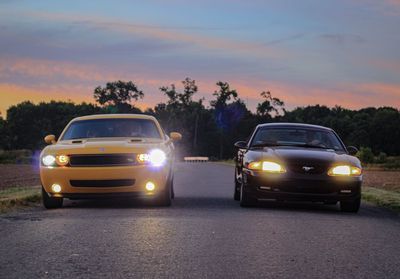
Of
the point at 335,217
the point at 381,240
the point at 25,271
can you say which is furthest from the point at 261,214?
the point at 25,271

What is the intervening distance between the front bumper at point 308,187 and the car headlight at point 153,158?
5.36 feet

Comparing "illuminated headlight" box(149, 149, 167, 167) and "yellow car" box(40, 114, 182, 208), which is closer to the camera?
"yellow car" box(40, 114, 182, 208)

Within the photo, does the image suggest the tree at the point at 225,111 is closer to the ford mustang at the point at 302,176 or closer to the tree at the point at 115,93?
the tree at the point at 115,93

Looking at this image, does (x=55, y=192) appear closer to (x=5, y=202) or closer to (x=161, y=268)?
(x=5, y=202)

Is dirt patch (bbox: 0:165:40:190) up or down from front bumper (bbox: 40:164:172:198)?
down

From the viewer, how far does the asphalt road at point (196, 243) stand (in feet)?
18.6

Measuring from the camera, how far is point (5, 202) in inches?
461

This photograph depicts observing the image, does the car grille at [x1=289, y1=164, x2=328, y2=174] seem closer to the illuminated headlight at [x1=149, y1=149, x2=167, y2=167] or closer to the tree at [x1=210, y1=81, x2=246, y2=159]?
the illuminated headlight at [x1=149, y1=149, x2=167, y2=167]

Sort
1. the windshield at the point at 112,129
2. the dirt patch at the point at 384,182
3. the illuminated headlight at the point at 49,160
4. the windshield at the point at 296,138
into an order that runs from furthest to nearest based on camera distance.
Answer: the dirt patch at the point at 384,182 < the windshield at the point at 112,129 < the windshield at the point at 296,138 < the illuminated headlight at the point at 49,160

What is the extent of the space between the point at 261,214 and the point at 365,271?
4.33 metres

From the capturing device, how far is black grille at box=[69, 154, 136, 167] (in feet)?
34.6

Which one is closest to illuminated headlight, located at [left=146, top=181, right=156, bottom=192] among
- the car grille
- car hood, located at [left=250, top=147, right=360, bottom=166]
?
car hood, located at [left=250, top=147, right=360, bottom=166]

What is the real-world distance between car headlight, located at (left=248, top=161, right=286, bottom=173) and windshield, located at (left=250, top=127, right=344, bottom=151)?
1.07 m

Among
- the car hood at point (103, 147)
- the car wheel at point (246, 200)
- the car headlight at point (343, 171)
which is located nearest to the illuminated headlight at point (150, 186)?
the car hood at point (103, 147)
